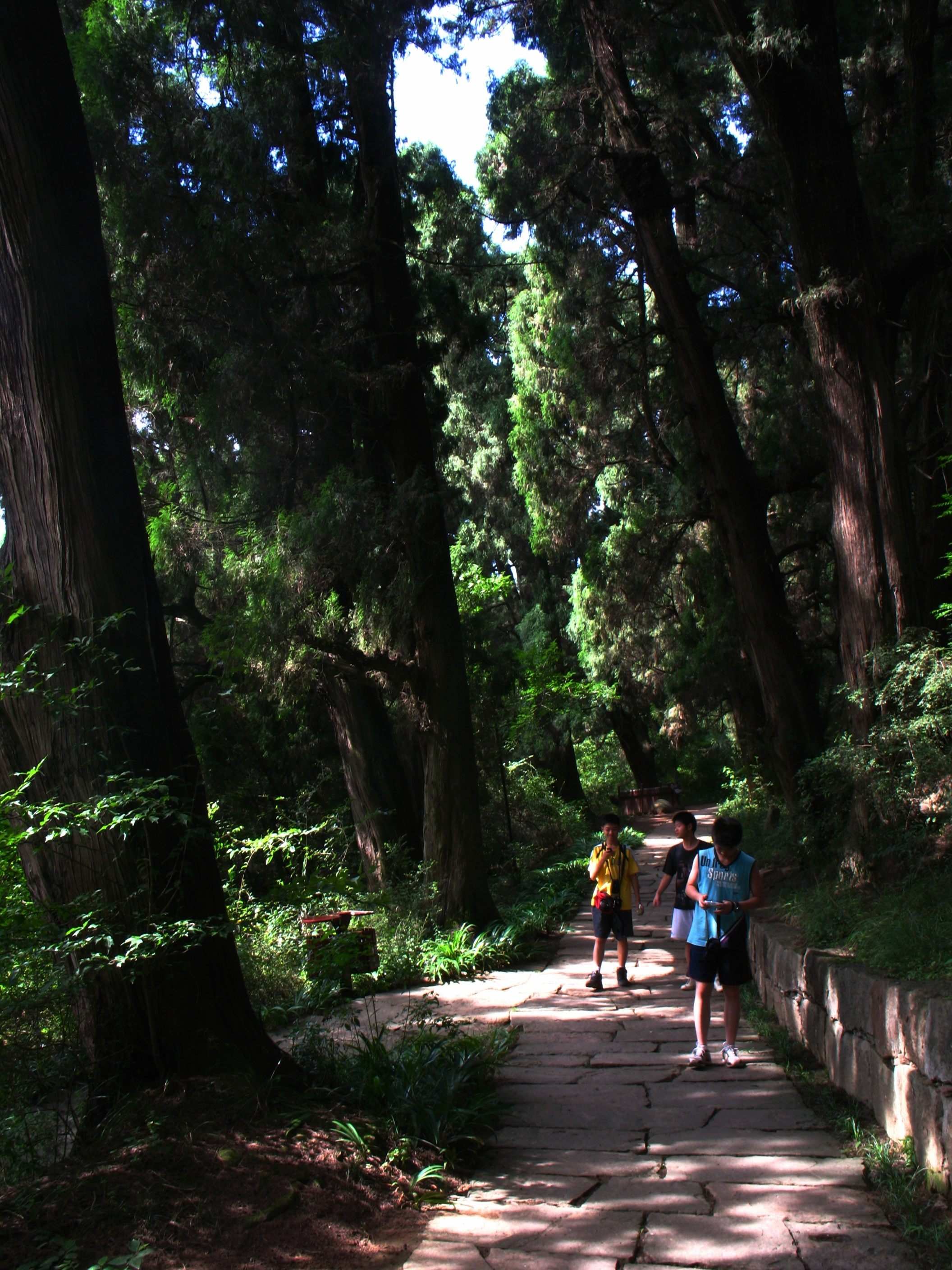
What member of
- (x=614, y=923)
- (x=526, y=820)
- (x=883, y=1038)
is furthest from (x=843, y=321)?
(x=526, y=820)

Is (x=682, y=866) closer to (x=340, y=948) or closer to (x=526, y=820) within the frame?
(x=340, y=948)

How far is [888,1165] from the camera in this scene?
4.58m

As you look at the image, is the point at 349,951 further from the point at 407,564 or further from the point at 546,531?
the point at 546,531

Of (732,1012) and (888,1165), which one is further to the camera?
(732,1012)

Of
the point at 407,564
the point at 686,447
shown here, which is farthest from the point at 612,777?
the point at 407,564

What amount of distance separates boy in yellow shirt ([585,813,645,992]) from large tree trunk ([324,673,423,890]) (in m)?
4.72

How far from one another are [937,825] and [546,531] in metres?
12.8

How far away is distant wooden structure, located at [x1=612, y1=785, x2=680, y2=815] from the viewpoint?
29.5m

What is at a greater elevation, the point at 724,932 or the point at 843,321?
the point at 843,321

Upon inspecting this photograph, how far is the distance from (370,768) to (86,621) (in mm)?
9314

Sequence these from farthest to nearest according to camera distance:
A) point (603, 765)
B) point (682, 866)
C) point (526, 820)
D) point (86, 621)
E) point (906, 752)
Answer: point (603, 765) < point (526, 820) < point (682, 866) < point (906, 752) < point (86, 621)

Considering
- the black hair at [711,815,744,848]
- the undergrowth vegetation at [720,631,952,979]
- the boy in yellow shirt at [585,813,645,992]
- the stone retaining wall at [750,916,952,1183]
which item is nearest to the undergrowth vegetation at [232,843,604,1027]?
the boy in yellow shirt at [585,813,645,992]

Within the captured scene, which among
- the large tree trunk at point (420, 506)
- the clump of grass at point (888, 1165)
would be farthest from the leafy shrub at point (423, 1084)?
the large tree trunk at point (420, 506)

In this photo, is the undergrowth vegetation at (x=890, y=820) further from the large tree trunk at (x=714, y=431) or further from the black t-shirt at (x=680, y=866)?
the large tree trunk at (x=714, y=431)
